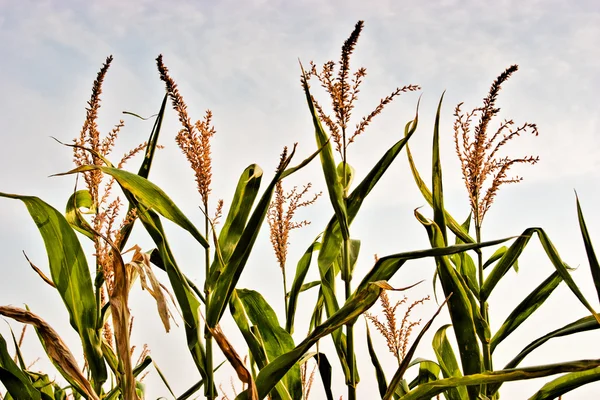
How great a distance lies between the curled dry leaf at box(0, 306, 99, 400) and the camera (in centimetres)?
147

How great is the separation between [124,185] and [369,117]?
2.39ft

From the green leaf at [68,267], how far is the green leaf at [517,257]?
1059mm

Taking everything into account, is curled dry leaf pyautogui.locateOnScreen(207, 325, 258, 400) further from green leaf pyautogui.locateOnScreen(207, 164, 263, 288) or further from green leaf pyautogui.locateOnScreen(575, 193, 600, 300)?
green leaf pyautogui.locateOnScreen(575, 193, 600, 300)

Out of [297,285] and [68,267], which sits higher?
[68,267]

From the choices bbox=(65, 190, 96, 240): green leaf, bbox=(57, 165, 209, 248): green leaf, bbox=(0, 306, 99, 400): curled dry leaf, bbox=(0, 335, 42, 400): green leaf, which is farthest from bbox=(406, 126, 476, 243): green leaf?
bbox=(0, 335, 42, 400): green leaf

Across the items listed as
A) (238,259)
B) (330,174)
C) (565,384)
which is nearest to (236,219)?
(238,259)

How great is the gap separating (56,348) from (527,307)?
126cm

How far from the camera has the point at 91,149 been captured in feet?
5.21

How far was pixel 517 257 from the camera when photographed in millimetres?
1722

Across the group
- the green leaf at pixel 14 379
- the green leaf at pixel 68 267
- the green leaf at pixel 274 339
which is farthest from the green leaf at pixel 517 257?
the green leaf at pixel 14 379

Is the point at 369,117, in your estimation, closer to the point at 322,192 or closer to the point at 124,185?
the point at 124,185

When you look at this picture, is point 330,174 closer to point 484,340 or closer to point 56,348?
point 484,340

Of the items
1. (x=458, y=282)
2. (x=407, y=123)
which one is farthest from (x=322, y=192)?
(x=458, y=282)

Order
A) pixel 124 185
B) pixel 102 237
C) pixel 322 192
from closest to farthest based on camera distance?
pixel 102 237 < pixel 124 185 < pixel 322 192
